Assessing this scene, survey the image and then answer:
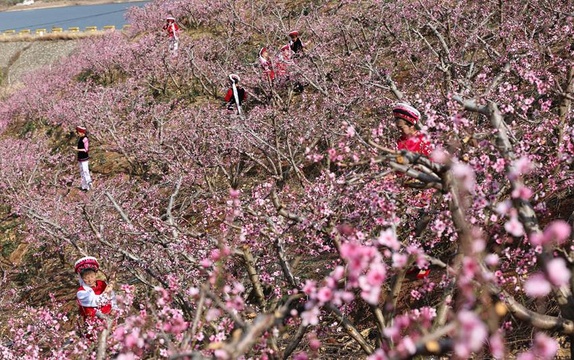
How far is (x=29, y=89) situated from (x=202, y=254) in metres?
22.3

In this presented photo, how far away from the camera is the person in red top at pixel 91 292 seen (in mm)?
6203

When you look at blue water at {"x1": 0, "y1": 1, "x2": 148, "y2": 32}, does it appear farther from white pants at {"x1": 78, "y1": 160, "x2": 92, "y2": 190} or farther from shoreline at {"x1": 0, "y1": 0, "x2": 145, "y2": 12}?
white pants at {"x1": 78, "y1": 160, "x2": 92, "y2": 190}

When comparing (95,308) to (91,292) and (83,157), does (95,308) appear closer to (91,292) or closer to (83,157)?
(91,292)

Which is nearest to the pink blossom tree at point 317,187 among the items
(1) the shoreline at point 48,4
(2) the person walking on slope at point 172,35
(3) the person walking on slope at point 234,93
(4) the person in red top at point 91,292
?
(4) the person in red top at point 91,292

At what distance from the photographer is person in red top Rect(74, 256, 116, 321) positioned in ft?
20.4

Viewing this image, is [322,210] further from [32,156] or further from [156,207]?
[32,156]

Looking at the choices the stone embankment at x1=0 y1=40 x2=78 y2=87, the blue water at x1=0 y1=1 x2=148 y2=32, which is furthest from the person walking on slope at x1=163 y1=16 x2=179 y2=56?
the blue water at x1=0 y1=1 x2=148 y2=32

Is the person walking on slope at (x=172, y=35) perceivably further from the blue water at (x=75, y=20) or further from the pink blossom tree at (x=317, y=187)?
the blue water at (x=75, y=20)

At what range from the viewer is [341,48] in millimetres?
16562

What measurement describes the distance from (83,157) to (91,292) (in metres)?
8.05

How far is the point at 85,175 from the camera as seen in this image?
44.8 ft

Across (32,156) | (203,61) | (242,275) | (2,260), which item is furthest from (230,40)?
(242,275)

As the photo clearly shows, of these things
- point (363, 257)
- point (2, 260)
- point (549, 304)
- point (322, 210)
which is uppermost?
point (363, 257)

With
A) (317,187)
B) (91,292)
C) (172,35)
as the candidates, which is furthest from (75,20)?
(317,187)
